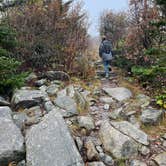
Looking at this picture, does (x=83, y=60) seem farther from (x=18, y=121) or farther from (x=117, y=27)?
(x=117, y=27)

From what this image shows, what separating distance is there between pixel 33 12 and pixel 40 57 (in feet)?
6.15

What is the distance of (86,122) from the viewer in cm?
840

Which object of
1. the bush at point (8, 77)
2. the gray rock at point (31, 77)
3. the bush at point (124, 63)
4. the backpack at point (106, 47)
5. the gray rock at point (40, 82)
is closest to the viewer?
the bush at point (8, 77)

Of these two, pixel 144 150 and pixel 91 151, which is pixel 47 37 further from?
pixel 144 150

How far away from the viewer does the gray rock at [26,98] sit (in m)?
9.20

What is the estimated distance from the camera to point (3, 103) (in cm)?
900

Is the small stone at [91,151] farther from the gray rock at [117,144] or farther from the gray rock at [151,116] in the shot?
the gray rock at [151,116]

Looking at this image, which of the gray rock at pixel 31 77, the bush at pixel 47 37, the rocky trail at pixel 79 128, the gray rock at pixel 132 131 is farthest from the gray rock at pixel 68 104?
the bush at pixel 47 37

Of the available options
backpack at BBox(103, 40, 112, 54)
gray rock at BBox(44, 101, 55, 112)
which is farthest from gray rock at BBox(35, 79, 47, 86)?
backpack at BBox(103, 40, 112, 54)

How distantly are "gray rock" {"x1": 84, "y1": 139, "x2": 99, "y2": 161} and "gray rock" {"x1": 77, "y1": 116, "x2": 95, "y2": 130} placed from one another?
732mm

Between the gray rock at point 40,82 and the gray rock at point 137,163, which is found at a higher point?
the gray rock at point 40,82

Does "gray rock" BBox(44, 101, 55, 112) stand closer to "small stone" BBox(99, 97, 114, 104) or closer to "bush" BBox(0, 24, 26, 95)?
"bush" BBox(0, 24, 26, 95)

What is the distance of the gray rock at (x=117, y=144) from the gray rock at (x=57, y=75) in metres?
4.10

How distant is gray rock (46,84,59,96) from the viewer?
10170mm
